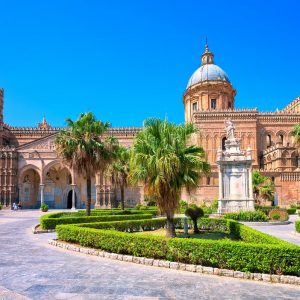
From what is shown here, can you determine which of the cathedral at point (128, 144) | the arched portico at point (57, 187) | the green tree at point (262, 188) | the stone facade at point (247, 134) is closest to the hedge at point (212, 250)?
the green tree at point (262, 188)

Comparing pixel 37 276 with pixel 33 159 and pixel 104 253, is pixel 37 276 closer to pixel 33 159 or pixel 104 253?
pixel 104 253

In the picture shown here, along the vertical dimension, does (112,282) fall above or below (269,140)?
below

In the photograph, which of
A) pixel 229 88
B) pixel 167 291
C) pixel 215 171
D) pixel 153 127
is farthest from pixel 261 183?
pixel 167 291

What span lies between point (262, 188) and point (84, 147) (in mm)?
22992

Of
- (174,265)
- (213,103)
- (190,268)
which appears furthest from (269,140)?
(190,268)

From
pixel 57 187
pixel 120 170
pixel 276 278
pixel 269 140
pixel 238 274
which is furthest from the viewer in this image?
pixel 57 187

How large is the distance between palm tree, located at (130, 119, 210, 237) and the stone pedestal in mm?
12389

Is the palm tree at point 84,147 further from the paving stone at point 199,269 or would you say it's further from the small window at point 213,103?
the small window at point 213,103

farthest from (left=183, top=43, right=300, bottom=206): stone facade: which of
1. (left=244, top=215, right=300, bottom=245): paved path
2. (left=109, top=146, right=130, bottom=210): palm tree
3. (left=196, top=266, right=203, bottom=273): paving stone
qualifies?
(left=196, top=266, right=203, bottom=273): paving stone

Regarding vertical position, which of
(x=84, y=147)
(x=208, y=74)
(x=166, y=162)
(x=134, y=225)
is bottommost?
(x=134, y=225)

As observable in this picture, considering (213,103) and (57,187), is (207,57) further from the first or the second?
(57,187)

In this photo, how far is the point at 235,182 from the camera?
26516 millimetres

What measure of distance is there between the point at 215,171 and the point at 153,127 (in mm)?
34674

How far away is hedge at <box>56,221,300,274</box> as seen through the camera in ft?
28.6
